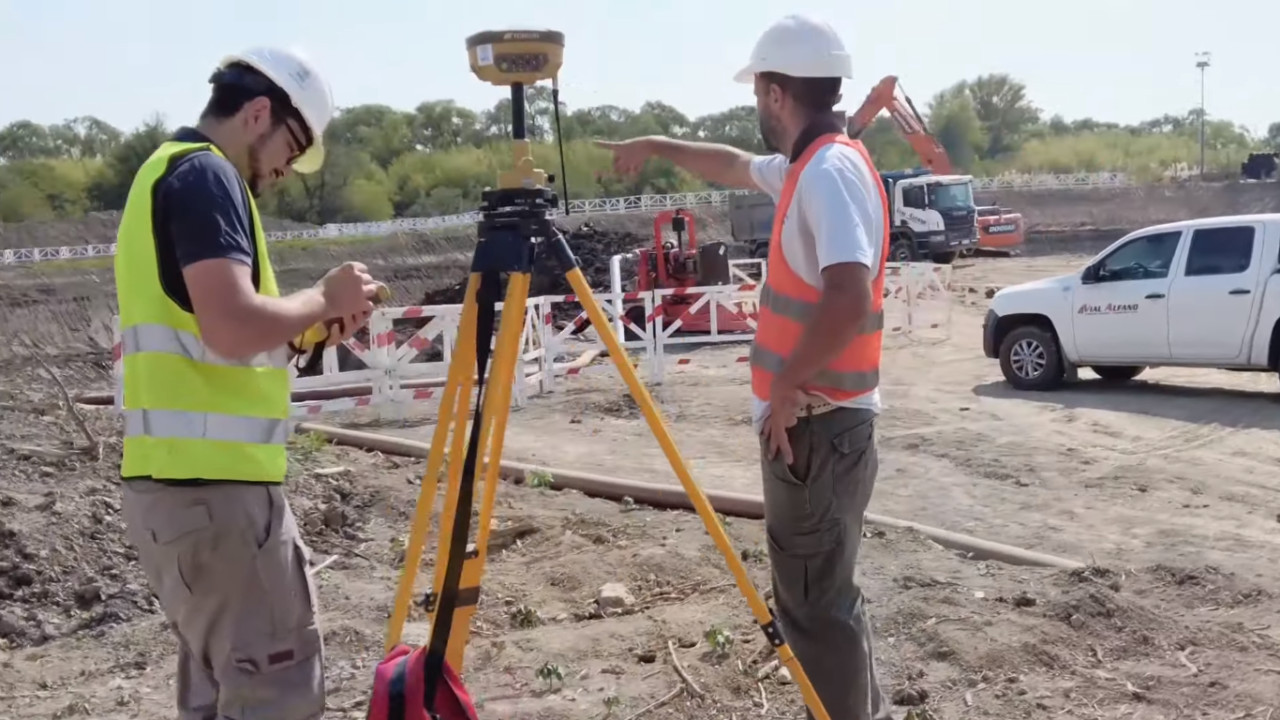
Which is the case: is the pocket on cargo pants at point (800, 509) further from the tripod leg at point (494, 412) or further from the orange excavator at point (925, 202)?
the orange excavator at point (925, 202)

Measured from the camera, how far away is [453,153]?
194 feet

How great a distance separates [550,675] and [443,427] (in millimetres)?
1444

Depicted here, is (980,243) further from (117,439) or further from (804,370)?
(804,370)

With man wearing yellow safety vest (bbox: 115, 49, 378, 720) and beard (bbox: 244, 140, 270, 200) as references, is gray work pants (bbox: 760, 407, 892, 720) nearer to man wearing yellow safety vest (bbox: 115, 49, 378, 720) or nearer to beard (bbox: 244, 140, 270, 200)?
man wearing yellow safety vest (bbox: 115, 49, 378, 720)

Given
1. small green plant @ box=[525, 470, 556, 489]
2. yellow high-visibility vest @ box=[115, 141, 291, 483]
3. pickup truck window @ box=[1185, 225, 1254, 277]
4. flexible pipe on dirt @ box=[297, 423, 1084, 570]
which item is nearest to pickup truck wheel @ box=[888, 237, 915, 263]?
pickup truck window @ box=[1185, 225, 1254, 277]

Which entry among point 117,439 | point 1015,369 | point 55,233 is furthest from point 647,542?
point 55,233

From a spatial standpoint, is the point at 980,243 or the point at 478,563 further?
the point at 980,243

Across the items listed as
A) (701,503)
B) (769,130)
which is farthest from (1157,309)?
(701,503)

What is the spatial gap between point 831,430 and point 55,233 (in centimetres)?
3899

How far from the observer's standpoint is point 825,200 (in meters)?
2.98

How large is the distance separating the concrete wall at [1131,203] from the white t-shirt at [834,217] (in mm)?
47194

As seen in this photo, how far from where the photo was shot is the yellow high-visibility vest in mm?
2576

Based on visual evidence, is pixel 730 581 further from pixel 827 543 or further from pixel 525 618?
pixel 827 543

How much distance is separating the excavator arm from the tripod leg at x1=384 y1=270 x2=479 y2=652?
22.8 meters
